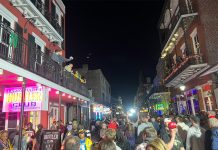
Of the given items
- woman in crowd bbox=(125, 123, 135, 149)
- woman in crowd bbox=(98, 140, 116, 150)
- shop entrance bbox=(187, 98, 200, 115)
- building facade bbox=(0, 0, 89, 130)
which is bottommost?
woman in crowd bbox=(125, 123, 135, 149)

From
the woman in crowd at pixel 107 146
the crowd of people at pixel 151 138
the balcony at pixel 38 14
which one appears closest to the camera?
the woman in crowd at pixel 107 146

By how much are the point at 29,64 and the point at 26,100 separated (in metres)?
1.45

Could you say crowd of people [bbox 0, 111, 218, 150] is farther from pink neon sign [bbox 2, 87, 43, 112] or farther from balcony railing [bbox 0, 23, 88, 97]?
balcony railing [bbox 0, 23, 88, 97]

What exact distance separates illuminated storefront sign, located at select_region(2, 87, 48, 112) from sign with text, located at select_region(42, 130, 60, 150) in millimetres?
1336

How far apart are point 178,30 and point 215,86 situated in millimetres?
→ 6733

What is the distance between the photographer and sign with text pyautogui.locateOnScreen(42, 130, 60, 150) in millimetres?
6762

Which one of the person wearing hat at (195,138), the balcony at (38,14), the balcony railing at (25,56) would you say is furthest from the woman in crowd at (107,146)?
the balcony at (38,14)

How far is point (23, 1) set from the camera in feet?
34.5

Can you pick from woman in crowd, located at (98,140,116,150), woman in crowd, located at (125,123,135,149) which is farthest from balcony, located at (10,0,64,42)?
woman in crowd, located at (98,140,116,150)

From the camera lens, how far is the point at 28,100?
8148 mm

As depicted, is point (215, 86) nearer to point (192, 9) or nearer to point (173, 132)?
point (192, 9)

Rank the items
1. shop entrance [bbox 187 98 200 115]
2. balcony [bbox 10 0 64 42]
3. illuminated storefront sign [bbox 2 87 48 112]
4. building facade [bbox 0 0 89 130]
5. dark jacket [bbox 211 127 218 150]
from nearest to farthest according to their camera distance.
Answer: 1. dark jacket [bbox 211 127 218 150]
2. building facade [bbox 0 0 89 130]
3. illuminated storefront sign [bbox 2 87 48 112]
4. balcony [bbox 10 0 64 42]
5. shop entrance [bbox 187 98 200 115]

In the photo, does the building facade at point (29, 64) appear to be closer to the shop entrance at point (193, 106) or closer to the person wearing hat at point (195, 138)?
the person wearing hat at point (195, 138)

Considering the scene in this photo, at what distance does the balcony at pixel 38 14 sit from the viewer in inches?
418
